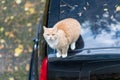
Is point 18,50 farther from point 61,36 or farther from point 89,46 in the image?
point 89,46

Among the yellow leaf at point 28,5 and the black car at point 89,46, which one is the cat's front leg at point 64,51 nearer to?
the black car at point 89,46

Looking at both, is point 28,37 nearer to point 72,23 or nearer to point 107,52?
point 72,23

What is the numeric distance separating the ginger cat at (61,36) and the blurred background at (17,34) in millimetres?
2343

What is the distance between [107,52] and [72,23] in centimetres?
62

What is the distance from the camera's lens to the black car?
Result: 3.19 m

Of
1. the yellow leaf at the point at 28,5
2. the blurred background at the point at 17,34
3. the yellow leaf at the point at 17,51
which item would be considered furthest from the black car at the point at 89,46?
the yellow leaf at the point at 28,5

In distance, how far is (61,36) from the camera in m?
3.52

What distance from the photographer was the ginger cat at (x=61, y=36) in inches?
137

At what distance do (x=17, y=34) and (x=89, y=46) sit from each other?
3.84 m

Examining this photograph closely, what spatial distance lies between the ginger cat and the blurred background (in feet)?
7.69

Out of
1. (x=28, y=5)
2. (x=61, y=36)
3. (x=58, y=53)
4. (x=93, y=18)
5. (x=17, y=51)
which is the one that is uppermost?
(x=28, y=5)

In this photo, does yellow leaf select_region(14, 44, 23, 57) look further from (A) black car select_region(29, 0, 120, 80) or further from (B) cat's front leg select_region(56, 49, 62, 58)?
(B) cat's front leg select_region(56, 49, 62, 58)

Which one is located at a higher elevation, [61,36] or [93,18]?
[93,18]

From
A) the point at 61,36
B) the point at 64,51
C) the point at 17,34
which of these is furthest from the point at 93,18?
the point at 17,34
